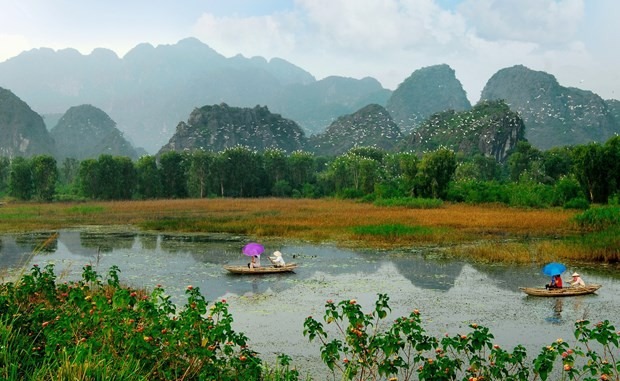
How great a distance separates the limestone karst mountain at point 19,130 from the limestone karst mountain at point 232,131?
49.0m

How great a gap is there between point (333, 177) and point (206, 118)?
108294 millimetres

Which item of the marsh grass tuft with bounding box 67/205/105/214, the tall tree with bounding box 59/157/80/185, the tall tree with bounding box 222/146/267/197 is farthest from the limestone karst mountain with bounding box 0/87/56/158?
the marsh grass tuft with bounding box 67/205/105/214

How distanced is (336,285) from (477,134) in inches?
5434

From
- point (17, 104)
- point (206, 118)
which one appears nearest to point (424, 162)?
point (206, 118)

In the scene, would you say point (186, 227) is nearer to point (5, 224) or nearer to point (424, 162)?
point (5, 224)

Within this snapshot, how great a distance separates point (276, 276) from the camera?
1942cm

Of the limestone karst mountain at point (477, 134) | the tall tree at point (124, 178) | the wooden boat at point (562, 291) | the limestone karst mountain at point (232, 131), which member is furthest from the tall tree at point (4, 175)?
the limestone karst mountain at point (477, 134)

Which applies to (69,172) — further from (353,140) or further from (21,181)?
(353,140)

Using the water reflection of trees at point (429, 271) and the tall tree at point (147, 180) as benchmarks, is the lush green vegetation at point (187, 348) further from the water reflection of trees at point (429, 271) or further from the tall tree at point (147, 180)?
the tall tree at point (147, 180)

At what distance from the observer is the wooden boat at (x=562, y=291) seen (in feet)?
51.4

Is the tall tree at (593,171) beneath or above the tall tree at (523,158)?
beneath

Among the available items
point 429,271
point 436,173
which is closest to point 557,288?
point 429,271

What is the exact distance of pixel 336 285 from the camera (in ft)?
57.3

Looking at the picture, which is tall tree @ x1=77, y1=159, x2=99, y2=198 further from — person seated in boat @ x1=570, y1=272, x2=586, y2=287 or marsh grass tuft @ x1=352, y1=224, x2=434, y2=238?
person seated in boat @ x1=570, y1=272, x2=586, y2=287
